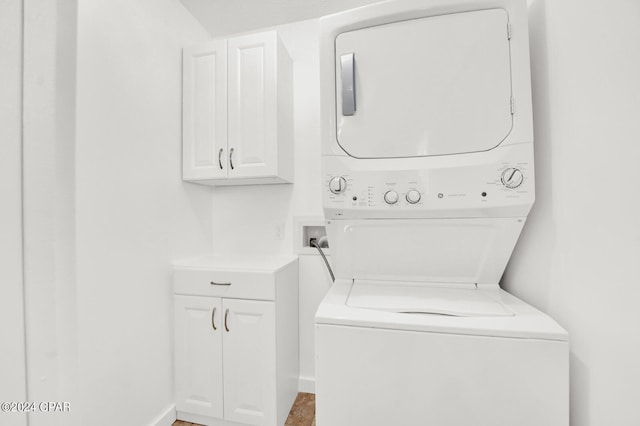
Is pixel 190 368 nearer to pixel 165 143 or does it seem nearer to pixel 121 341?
pixel 121 341

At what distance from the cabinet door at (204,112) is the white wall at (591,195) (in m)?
1.69

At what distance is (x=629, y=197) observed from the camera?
0.64 metres

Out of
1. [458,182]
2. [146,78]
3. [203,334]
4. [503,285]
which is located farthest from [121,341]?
A: [503,285]

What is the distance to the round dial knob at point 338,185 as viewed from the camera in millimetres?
1029

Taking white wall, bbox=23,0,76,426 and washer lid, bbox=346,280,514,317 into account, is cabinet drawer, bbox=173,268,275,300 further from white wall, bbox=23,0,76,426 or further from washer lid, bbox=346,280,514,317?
white wall, bbox=23,0,76,426

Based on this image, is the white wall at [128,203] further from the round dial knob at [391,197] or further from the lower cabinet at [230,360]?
the round dial knob at [391,197]

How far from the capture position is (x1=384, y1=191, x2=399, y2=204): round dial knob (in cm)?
99

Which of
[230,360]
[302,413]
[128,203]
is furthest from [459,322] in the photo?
[128,203]

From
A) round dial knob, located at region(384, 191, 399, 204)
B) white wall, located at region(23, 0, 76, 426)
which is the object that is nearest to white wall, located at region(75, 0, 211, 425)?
white wall, located at region(23, 0, 76, 426)

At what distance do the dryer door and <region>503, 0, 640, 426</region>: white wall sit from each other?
16 centimetres

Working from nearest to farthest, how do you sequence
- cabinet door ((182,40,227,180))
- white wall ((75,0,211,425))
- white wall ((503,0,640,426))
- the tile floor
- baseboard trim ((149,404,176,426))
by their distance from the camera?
1. white wall ((503,0,640,426))
2. white wall ((75,0,211,425))
3. baseboard trim ((149,404,176,426))
4. the tile floor
5. cabinet door ((182,40,227,180))

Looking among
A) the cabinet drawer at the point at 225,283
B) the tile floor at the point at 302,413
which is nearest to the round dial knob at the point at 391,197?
the cabinet drawer at the point at 225,283

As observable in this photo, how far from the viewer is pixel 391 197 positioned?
0.99m

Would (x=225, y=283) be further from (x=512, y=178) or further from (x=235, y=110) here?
(x=512, y=178)
